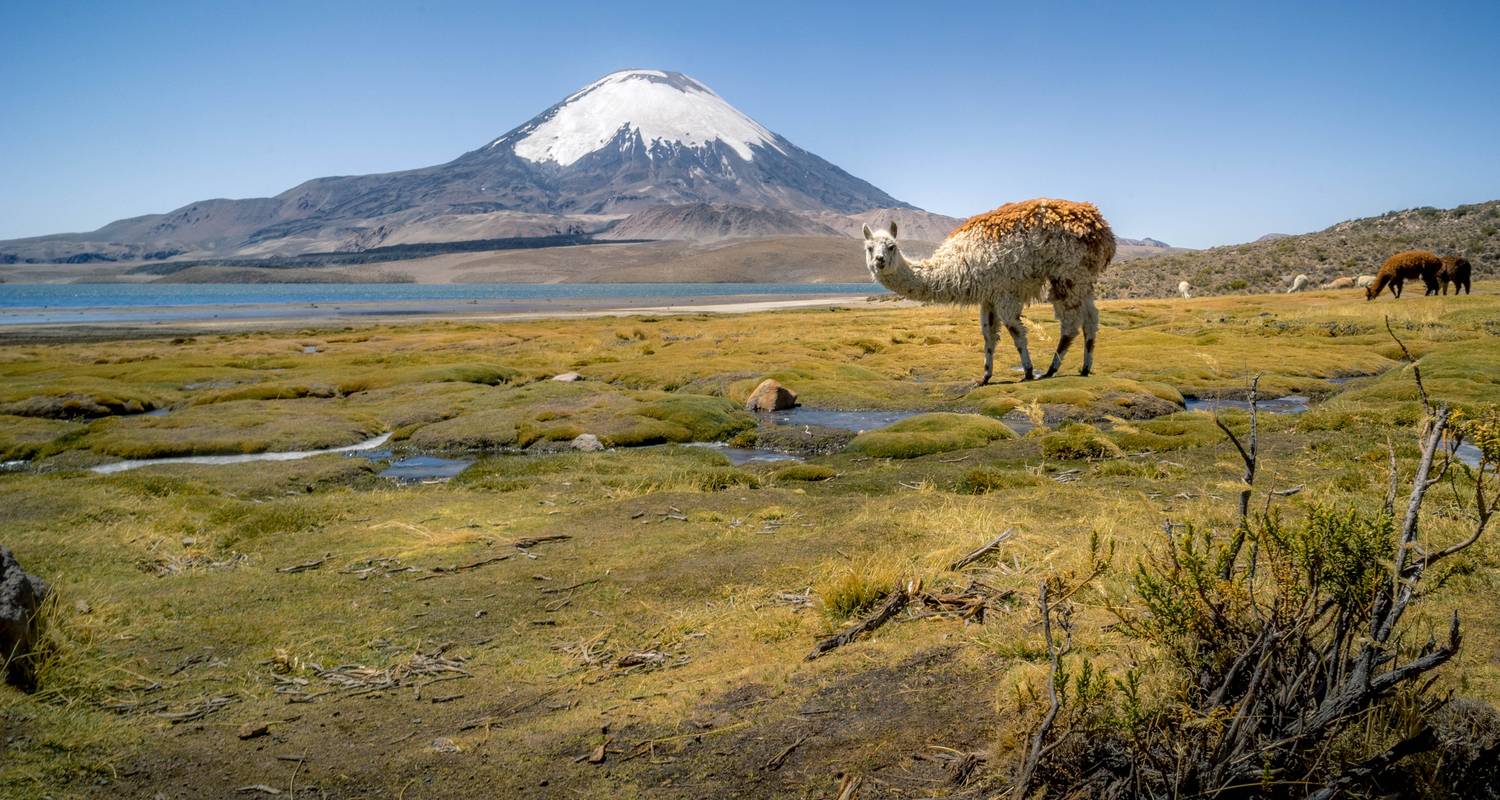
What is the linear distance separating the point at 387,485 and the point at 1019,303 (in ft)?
51.7

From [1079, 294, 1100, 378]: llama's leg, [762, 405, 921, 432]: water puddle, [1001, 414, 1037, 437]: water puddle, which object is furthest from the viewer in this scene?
[1079, 294, 1100, 378]: llama's leg

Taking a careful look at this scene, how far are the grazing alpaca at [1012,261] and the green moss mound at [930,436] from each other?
4278 mm

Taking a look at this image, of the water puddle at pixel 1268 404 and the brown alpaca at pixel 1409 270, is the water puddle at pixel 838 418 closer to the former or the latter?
the water puddle at pixel 1268 404

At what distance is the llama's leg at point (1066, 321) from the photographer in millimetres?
23139

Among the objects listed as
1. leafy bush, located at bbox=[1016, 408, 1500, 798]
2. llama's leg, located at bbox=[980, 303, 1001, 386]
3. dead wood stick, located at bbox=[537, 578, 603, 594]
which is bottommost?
dead wood stick, located at bbox=[537, 578, 603, 594]

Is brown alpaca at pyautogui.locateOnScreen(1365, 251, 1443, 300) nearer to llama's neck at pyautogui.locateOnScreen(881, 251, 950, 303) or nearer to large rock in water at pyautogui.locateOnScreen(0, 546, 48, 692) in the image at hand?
llama's neck at pyautogui.locateOnScreen(881, 251, 950, 303)

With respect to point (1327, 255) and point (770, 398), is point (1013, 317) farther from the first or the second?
point (1327, 255)

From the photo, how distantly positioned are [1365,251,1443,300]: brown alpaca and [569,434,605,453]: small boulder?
136 feet

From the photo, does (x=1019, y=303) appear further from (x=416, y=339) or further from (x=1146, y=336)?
(x=416, y=339)

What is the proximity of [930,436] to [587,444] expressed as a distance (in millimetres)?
7894

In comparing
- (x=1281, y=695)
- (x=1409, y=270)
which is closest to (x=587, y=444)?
Answer: (x=1281, y=695)

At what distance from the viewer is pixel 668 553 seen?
10.4 metres

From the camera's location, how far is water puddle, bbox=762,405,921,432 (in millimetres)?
22703

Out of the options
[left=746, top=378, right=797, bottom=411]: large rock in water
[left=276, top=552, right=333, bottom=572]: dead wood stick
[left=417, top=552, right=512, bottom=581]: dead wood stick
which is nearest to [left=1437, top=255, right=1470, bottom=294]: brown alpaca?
[left=746, top=378, right=797, bottom=411]: large rock in water
